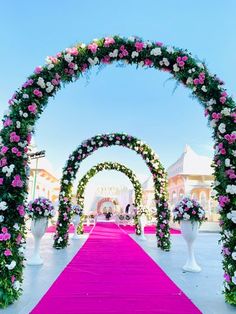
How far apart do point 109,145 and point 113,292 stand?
695cm

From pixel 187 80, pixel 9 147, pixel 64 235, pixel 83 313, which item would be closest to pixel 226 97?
pixel 187 80

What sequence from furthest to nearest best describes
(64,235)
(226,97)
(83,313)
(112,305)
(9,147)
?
1. (64,235)
2. (226,97)
3. (9,147)
4. (112,305)
5. (83,313)

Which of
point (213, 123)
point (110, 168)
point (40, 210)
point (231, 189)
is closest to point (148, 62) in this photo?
point (213, 123)

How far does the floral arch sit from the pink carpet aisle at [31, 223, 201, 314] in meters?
7.54

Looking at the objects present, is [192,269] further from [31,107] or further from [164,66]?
[31,107]

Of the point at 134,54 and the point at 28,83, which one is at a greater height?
the point at 134,54

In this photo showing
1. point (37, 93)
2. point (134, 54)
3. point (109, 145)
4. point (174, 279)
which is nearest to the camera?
point (37, 93)

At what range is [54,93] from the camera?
15.1ft

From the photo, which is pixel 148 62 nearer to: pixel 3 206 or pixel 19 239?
pixel 3 206

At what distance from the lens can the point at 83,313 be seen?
3.37 meters

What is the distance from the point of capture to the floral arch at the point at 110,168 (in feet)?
46.2

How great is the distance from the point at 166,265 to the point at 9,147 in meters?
4.35

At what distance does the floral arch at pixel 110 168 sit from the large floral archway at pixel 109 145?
3.99m

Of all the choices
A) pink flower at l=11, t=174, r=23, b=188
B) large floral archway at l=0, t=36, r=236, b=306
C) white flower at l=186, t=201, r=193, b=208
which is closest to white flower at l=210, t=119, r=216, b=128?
large floral archway at l=0, t=36, r=236, b=306
